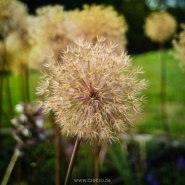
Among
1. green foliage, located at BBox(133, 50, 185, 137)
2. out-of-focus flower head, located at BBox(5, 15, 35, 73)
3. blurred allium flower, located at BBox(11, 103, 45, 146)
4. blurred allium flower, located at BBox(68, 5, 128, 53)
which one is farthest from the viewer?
green foliage, located at BBox(133, 50, 185, 137)

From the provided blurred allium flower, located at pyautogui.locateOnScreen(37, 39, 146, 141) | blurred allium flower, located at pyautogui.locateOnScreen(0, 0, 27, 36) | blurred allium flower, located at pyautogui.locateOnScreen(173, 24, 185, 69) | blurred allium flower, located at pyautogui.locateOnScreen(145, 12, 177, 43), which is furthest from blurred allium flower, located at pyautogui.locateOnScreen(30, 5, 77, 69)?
blurred allium flower, located at pyautogui.locateOnScreen(145, 12, 177, 43)

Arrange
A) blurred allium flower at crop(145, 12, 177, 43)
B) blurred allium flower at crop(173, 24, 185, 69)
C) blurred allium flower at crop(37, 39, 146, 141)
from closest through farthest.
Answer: blurred allium flower at crop(37, 39, 146, 141) → blurred allium flower at crop(173, 24, 185, 69) → blurred allium flower at crop(145, 12, 177, 43)

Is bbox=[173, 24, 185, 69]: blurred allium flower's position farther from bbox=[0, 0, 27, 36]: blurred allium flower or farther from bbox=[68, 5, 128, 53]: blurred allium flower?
bbox=[0, 0, 27, 36]: blurred allium flower

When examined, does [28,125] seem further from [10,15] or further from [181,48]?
[181,48]

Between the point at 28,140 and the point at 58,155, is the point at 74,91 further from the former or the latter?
the point at 28,140

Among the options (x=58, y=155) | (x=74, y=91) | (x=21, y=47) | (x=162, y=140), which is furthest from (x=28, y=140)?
(x=162, y=140)

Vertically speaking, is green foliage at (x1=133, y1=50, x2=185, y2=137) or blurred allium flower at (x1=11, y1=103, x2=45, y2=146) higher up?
green foliage at (x1=133, y1=50, x2=185, y2=137)

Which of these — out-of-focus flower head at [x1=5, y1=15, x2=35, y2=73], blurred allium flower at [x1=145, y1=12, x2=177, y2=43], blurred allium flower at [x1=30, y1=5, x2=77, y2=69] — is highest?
blurred allium flower at [x1=145, y1=12, x2=177, y2=43]
